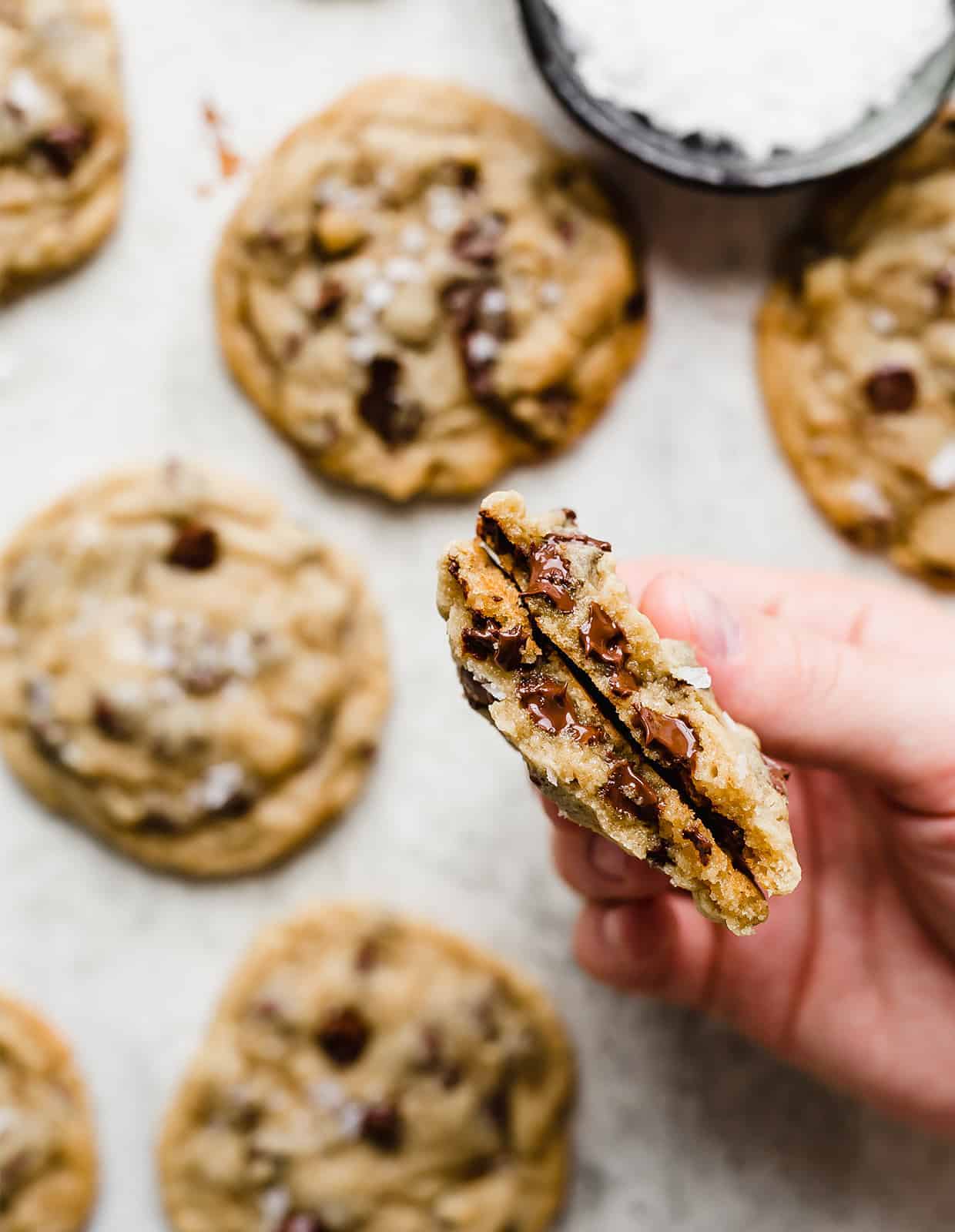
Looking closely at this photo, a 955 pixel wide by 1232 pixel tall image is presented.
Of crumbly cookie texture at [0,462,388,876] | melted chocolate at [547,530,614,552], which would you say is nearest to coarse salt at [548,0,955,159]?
crumbly cookie texture at [0,462,388,876]

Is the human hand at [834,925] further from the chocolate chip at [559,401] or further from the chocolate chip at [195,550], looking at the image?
the chocolate chip at [195,550]

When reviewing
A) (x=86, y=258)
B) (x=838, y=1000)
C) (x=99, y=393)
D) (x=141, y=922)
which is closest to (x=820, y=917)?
(x=838, y=1000)

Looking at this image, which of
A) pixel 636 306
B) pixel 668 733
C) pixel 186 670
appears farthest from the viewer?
pixel 636 306

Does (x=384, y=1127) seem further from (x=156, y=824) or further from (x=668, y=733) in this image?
(x=668, y=733)

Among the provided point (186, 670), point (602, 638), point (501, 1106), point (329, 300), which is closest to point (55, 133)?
point (329, 300)

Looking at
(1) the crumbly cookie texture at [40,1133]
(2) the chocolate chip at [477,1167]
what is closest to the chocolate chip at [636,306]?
(2) the chocolate chip at [477,1167]

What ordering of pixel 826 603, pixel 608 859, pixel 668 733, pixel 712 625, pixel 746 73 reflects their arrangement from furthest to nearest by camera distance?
pixel 746 73
pixel 826 603
pixel 608 859
pixel 712 625
pixel 668 733
